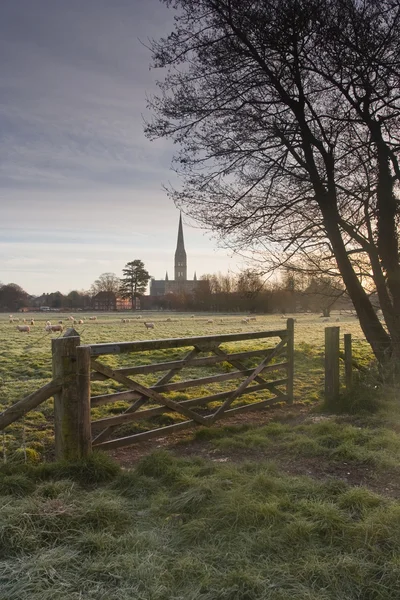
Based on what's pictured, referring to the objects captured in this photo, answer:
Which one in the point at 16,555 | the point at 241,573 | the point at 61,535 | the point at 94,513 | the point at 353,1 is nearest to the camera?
the point at 241,573

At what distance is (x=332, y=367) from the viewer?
25.6 feet

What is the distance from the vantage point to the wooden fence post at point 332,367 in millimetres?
7781

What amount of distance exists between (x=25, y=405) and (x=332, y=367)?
5.55 meters

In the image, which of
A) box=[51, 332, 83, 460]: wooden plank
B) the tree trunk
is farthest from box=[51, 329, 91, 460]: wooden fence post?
the tree trunk

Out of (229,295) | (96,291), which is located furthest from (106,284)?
(229,295)

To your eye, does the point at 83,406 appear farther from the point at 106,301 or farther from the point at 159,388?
the point at 106,301

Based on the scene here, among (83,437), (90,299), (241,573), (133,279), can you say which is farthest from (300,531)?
(90,299)

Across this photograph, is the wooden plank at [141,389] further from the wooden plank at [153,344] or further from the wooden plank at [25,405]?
the wooden plank at [25,405]

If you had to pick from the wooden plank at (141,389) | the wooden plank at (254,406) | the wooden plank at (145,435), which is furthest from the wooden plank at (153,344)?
the wooden plank at (254,406)

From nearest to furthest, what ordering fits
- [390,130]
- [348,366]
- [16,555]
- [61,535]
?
1. [16,555]
2. [61,535]
3. [348,366]
4. [390,130]

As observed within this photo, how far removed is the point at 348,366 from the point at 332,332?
83cm

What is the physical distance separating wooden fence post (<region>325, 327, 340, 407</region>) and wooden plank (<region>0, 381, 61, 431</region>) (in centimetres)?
516

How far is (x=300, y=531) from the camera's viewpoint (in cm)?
309

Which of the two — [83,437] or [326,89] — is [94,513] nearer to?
[83,437]
